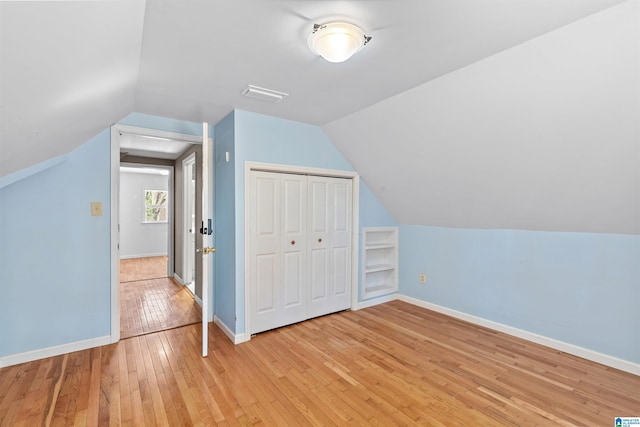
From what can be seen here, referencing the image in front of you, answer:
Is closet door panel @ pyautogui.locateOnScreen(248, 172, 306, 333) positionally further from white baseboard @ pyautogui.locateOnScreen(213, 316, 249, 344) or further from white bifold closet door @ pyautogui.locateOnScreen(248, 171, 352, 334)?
white baseboard @ pyautogui.locateOnScreen(213, 316, 249, 344)

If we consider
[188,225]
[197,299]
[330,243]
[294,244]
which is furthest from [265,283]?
[188,225]

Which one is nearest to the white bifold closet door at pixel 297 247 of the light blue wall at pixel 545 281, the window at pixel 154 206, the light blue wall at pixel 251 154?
the light blue wall at pixel 251 154

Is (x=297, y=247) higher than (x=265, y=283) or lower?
higher

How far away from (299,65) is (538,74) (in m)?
1.59

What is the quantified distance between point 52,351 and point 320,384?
2.46 metres

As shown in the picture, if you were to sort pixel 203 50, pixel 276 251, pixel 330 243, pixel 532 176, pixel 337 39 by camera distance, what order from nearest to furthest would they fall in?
1. pixel 337 39
2. pixel 203 50
3. pixel 532 176
4. pixel 276 251
5. pixel 330 243

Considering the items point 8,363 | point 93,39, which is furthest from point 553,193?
point 8,363

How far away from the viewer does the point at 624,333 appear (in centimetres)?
252

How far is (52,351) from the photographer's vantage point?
8.78ft

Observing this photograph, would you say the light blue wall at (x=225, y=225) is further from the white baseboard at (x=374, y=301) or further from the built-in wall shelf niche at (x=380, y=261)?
the built-in wall shelf niche at (x=380, y=261)

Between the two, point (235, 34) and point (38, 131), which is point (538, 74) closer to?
point (235, 34)

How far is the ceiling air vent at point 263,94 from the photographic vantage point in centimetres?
251

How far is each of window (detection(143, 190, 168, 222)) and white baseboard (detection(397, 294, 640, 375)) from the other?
751cm

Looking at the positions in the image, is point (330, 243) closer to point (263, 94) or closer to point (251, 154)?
point (251, 154)
